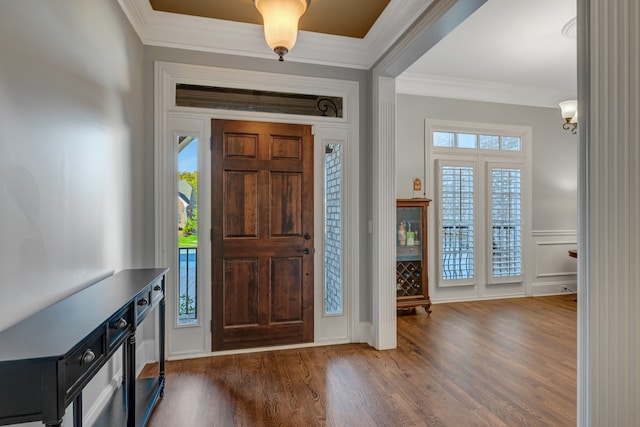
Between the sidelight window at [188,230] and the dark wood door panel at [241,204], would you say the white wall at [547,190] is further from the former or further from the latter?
the sidelight window at [188,230]

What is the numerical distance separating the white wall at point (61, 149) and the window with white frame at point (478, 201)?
12.5 ft

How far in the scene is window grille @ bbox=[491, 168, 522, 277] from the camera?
4848 mm

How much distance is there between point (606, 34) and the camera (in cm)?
114

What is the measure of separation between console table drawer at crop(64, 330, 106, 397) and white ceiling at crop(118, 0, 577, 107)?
2.32m

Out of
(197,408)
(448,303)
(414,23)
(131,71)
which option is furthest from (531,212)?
(131,71)

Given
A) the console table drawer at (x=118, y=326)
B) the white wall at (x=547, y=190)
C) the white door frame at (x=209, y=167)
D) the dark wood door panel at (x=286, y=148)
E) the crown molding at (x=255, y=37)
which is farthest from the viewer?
the white wall at (x=547, y=190)

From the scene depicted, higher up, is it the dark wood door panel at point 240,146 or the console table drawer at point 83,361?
the dark wood door panel at point 240,146

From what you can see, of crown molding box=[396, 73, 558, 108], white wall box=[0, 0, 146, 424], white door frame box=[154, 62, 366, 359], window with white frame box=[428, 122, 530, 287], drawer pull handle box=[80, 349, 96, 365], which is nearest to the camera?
drawer pull handle box=[80, 349, 96, 365]

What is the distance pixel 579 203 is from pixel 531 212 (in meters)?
4.33

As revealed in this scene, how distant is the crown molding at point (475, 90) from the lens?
Result: 174 inches

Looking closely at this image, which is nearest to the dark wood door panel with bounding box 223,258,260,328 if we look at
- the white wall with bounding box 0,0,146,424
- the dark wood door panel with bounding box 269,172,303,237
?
the dark wood door panel with bounding box 269,172,303,237

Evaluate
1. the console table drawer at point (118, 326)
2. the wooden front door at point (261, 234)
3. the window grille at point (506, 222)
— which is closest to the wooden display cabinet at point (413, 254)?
the window grille at point (506, 222)

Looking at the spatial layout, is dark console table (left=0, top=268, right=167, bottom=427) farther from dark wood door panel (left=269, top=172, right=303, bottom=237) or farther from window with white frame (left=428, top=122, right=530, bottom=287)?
window with white frame (left=428, top=122, right=530, bottom=287)

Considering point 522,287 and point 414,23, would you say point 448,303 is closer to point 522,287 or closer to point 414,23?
point 522,287
